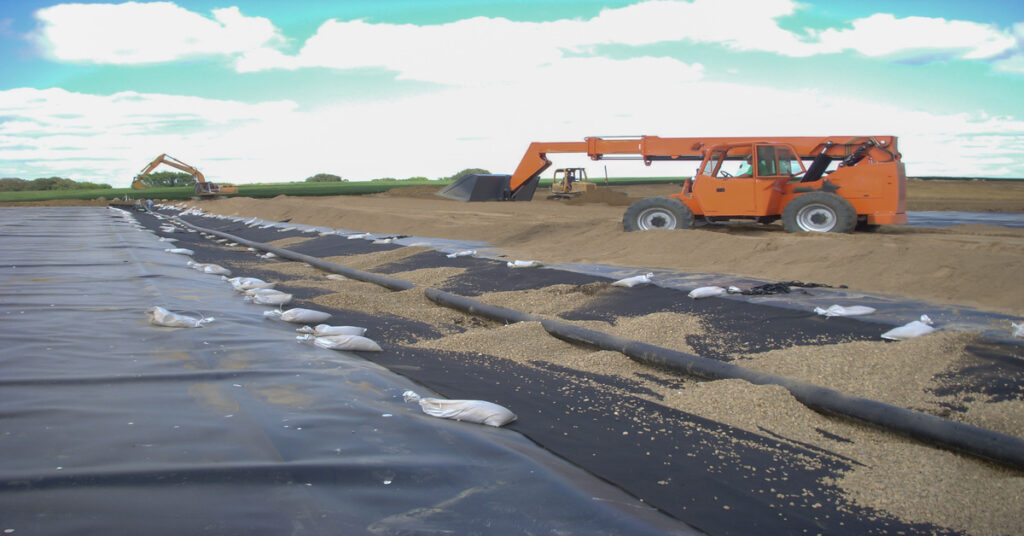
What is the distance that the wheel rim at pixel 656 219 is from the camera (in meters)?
11.5

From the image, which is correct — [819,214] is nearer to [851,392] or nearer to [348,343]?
[851,392]

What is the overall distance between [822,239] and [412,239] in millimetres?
8277

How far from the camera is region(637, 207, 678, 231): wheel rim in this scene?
1152cm

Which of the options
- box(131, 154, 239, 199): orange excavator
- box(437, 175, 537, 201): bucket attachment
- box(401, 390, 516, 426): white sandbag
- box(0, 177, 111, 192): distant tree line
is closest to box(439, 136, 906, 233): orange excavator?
box(401, 390, 516, 426): white sandbag

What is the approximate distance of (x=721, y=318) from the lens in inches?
228

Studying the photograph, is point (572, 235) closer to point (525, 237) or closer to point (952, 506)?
point (525, 237)

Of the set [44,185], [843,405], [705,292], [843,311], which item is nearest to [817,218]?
[705,292]

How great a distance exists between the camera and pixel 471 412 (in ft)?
9.97

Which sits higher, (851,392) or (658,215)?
(658,215)

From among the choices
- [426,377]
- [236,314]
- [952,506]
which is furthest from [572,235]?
[952,506]

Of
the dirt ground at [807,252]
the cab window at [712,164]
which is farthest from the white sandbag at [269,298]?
the cab window at [712,164]

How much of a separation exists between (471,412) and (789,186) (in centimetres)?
945

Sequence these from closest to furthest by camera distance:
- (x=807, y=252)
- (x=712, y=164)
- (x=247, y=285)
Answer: (x=247, y=285), (x=807, y=252), (x=712, y=164)

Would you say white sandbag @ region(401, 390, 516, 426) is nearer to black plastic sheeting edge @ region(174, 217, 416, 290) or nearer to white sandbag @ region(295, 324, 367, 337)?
white sandbag @ region(295, 324, 367, 337)
